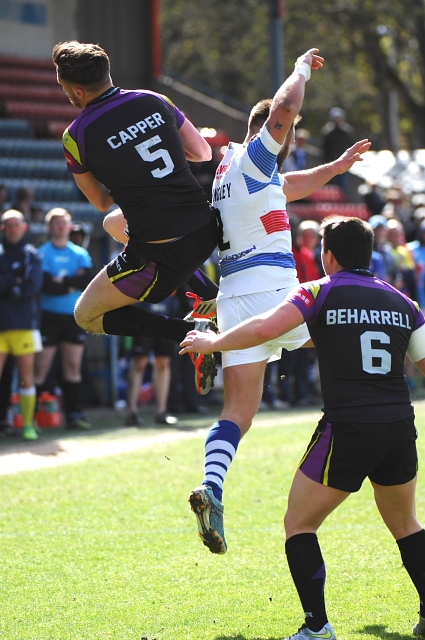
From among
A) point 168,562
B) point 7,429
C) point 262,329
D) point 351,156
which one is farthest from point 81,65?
point 7,429

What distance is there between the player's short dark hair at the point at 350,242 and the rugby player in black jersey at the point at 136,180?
1.08m

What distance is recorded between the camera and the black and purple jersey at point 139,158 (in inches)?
212

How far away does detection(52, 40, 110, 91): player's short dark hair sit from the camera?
17.5ft

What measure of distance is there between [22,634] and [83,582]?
95 cm

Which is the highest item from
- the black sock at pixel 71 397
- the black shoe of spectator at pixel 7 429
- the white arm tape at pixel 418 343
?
the white arm tape at pixel 418 343

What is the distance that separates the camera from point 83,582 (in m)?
5.84

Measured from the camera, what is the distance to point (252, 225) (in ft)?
18.5

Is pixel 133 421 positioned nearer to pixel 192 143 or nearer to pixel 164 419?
pixel 164 419

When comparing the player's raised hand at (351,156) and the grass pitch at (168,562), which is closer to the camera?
the grass pitch at (168,562)

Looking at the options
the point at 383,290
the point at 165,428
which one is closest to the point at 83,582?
the point at 383,290

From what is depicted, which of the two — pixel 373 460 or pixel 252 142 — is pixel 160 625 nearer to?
pixel 373 460

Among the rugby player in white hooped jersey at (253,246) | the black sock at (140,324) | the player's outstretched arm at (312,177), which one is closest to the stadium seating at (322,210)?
the player's outstretched arm at (312,177)

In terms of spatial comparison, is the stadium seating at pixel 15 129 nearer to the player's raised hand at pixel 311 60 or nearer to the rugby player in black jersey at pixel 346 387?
the player's raised hand at pixel 311 60

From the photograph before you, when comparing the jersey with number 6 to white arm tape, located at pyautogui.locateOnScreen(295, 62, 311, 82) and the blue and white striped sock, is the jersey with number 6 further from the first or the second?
white arm tape, located at pyautogui.locateOnScreen(295, 62, 311, 82)
